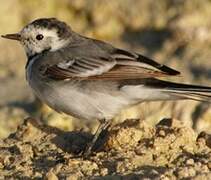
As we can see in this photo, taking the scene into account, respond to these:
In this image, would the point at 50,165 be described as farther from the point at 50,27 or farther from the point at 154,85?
the point at 50,27

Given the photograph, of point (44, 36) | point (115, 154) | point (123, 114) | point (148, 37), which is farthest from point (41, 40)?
point (148, 37)

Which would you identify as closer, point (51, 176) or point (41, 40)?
point (51, 176)

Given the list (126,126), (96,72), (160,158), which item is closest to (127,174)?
(160,158)

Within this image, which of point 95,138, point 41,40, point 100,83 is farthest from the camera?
point 41,40

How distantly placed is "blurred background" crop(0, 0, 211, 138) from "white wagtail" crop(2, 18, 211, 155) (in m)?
3.16

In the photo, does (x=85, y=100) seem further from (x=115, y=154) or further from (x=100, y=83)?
(x=115, y=154)

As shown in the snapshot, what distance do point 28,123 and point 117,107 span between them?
94cm

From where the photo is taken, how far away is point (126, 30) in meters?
14.9

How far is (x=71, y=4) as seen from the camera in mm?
14992

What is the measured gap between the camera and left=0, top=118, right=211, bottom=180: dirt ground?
7.24 meters

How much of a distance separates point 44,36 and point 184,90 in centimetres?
195

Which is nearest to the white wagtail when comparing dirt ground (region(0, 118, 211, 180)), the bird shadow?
dirt ground (region(0, 118, 211, 180))

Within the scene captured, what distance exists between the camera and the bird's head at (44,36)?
30.6ft

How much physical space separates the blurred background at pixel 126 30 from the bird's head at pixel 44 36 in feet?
8.65
